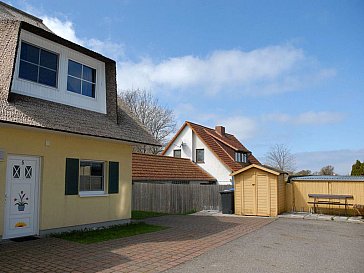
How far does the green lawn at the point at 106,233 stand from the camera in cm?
1003

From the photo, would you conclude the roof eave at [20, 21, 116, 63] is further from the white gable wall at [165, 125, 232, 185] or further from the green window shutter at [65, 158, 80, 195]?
the white gable wall at [165, 125, 232, 185]

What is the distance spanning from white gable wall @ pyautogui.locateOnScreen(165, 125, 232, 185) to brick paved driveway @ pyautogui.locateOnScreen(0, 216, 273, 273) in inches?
707

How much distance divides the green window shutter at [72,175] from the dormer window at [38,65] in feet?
8.79

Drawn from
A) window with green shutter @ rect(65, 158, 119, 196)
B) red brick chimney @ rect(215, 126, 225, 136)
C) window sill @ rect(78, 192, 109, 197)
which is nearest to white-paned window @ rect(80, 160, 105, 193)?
window with green shutter @ rect(65, 158, 119, 196)

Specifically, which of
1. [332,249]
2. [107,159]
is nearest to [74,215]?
[107,159]

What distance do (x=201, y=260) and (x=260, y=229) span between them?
18.1ft

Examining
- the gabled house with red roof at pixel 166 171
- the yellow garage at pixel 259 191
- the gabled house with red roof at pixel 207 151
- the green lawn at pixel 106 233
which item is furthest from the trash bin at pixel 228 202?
the gabled house with red roof at pixel 207 151

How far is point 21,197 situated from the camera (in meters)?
9.90

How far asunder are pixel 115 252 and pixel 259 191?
1039cm

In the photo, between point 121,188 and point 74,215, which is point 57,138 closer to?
point 74,215

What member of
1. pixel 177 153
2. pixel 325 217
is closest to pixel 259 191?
pixel 325 217

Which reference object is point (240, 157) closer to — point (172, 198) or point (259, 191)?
point (172, 198)

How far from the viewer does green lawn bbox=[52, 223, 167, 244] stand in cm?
1003

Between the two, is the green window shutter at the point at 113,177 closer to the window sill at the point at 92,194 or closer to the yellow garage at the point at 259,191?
the window sill at the point at 92,194
